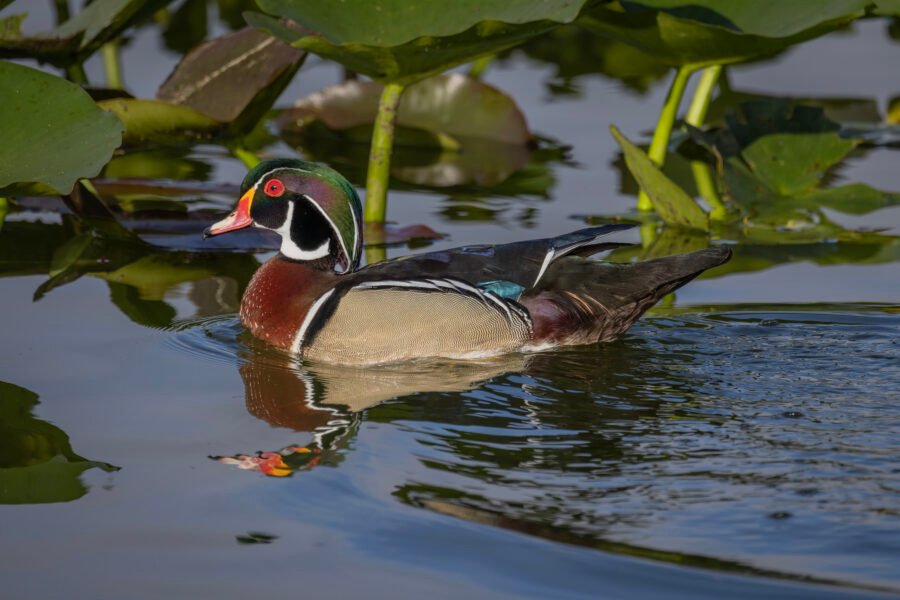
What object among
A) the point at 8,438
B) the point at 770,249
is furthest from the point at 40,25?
the point at 8,438

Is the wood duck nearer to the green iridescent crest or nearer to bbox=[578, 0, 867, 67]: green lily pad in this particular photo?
the green iridescent crest

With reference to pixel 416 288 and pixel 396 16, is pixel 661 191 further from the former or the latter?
pixel 416 288

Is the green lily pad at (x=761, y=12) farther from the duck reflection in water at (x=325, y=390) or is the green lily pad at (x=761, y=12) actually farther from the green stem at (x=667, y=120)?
the duck reflection in water at (x=325, y=390)

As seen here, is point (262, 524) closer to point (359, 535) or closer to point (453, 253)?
point (359, 535)

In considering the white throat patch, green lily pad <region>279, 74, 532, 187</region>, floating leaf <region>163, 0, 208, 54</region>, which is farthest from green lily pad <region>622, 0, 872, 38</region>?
floating leaf <region>163, 0, 208, 54</region>

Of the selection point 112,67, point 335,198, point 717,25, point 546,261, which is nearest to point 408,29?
point 335,198

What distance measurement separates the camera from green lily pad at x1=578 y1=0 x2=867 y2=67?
826 cm

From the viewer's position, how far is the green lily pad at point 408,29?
7.70m

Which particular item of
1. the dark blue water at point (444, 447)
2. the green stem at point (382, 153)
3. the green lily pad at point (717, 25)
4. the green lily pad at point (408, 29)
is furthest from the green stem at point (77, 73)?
the green lily pad at point (717, 25)

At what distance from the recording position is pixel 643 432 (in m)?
5.65

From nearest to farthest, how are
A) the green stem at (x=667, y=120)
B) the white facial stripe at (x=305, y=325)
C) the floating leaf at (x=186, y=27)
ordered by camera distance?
the white facial stripe at (x=305, y=325), the green stem at (x=667, y=120), the floating leaf at (x=186, y=27)

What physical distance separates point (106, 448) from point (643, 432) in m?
2.04

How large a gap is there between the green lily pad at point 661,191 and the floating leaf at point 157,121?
96.7 inches

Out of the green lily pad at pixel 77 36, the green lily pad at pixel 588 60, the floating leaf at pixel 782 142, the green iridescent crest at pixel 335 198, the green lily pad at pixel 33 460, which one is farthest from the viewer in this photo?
the green lily pad at pixel 588 60
